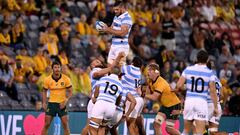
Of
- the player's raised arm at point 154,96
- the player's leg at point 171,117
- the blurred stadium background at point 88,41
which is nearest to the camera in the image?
the player's raised arm at point 154,96

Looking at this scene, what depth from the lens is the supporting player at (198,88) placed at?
72.3ft

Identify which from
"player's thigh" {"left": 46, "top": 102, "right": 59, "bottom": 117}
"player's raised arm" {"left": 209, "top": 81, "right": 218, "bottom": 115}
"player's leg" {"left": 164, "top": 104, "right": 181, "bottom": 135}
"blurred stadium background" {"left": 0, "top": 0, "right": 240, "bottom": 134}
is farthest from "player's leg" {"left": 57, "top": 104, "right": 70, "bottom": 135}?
"player's raised arm" {"left": 209, "top": 81, "right": 218, "bottom": 115}

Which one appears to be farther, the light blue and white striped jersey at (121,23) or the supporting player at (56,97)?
the supporting player at (56,97)

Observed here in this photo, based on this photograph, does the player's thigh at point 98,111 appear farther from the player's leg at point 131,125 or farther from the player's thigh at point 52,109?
the player's thigh at point 52,109

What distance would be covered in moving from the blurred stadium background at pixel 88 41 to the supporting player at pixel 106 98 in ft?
16.2

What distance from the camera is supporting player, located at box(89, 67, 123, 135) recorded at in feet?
71.7

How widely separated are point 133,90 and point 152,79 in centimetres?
56

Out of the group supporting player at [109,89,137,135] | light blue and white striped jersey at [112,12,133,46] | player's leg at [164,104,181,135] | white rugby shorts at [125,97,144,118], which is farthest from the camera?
player's leg at [164,104,181,135]

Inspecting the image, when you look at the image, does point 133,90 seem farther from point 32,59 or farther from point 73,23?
point 73,23

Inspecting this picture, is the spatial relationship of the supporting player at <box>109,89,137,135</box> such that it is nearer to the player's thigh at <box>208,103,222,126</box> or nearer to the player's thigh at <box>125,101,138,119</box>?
the player's thigh at <box>125,101,138,119</box>

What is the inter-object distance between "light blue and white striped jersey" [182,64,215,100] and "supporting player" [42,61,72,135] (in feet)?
12.1

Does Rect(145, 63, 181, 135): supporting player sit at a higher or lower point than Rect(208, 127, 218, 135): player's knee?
higher

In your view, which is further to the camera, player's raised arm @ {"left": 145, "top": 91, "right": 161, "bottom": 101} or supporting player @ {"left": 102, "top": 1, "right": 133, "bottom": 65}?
player's raised arm @ {"left": 145, "top": 91, "right": 161, "bottom": 101}

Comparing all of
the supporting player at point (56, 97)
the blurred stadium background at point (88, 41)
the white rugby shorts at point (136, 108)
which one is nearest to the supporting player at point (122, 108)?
the white rugby shorts at point (136, 108)
